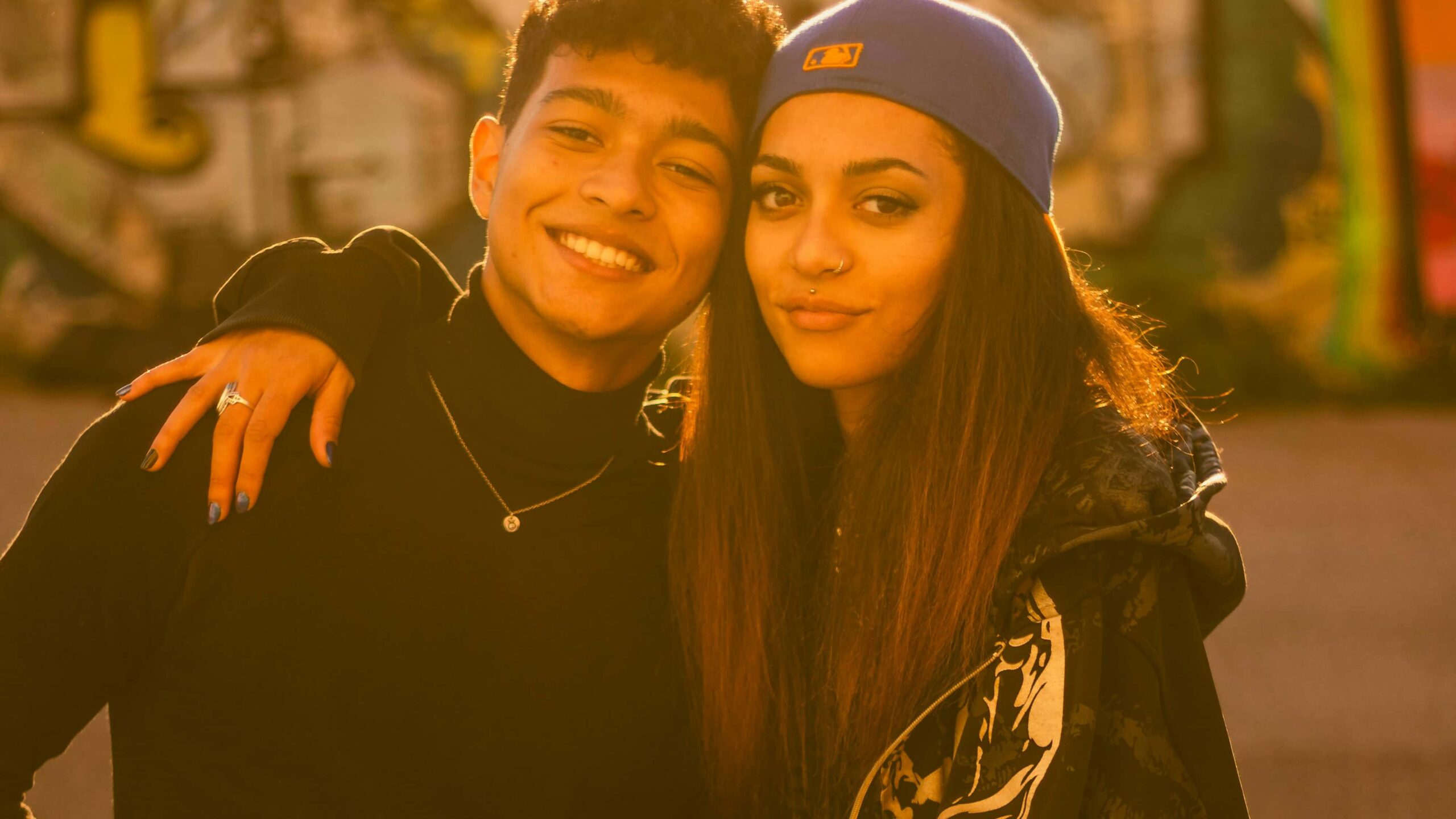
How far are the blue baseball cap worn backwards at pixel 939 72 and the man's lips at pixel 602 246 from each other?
40cm

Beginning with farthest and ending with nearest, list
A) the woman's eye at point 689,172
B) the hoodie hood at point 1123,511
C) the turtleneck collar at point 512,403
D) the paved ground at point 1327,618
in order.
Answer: the paved ground at point 1327,618, the woman's eye at point 689,172, the turtleneck collar at point 512,403, the hoodie hood at point 1123,511

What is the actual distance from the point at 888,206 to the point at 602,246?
0.57 meters

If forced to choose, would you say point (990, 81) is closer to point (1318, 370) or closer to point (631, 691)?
point (631, 691)

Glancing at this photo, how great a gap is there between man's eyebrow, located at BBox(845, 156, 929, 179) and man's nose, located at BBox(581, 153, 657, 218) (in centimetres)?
41

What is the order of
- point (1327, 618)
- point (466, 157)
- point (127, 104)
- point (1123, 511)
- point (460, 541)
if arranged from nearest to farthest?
point (1123, 511), point (460, 541), point (1327, 618), point (466, 157), point (127, 104)

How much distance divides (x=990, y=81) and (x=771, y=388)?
80cm

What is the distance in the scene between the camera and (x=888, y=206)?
232 centimetres

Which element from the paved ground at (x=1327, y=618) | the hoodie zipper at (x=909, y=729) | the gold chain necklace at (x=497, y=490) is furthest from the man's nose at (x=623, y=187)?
the paved ground at (x=1327, y=618)

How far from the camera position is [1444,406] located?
1009 cm

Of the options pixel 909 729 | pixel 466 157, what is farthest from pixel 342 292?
pixel 466 157

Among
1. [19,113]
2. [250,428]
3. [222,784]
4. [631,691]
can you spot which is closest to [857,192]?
[631,691]

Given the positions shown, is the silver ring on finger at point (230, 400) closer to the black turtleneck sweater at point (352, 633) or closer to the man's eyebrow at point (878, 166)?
the black turtleneck sweater at point (352, 633)

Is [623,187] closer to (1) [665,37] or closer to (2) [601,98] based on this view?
(2) [601,98]

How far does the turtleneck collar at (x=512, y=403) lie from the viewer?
2.38 metres
